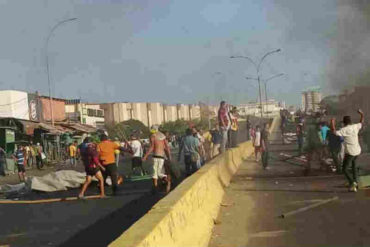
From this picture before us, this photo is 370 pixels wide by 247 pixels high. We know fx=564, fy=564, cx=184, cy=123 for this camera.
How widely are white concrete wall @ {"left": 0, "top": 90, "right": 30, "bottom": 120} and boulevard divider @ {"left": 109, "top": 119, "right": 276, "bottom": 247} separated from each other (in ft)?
144

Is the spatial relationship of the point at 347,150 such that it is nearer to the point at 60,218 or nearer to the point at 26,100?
the point at 60,218

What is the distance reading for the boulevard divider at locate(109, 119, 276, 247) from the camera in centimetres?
464

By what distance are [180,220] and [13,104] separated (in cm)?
4818

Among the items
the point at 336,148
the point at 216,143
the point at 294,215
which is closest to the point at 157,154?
the point at 294,215

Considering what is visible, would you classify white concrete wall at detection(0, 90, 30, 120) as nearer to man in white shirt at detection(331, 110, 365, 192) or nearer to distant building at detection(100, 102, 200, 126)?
man in white shirt at detection(331, 110, 365, 192)

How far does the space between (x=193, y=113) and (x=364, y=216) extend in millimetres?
156294

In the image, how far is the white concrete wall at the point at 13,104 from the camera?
51.2 metres

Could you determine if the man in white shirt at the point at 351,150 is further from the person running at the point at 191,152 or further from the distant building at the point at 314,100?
the distant building at the point at 314,100

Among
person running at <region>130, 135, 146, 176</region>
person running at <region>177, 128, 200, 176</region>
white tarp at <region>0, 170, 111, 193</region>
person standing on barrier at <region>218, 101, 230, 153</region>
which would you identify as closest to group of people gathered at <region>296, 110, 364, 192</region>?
person standing on barrier at <region>218, 101, 230, 153</region>

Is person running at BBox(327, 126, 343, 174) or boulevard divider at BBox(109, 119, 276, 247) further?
person running at BBox(327, 126, 343, 174)

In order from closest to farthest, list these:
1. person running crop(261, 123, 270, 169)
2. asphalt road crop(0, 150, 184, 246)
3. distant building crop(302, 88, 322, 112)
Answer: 1. asphalt road crop(0, 150, 184, 246)
2. person running crop(261, 123, 270, 169)
3. distant building crop(302, 88, 322, 112)

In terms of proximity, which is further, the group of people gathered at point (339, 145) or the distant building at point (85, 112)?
the distant building at point (85, 112)

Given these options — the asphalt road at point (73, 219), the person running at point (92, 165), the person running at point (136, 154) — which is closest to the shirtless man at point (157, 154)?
the asphalt road at point (73, 219)

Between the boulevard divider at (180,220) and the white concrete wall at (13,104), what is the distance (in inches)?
1728
